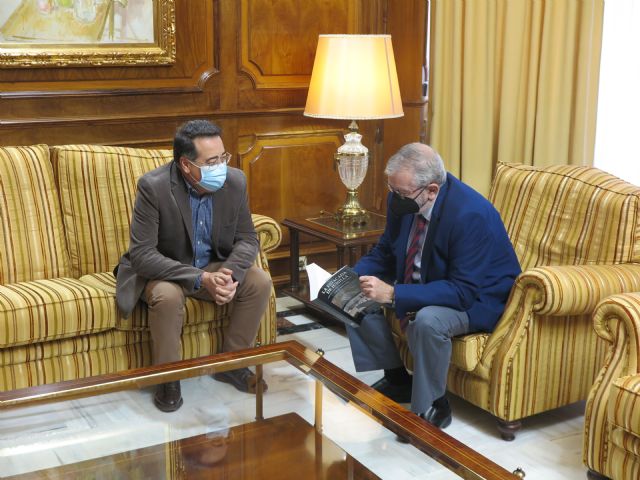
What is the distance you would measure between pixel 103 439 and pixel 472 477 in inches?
35.4

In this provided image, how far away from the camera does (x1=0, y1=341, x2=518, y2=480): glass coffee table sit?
206 centimetres

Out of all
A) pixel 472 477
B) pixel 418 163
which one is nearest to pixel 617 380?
pixel 472 477

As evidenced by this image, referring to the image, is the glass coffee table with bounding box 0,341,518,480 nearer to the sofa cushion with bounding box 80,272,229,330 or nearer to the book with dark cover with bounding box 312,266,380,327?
the book with dark cover with bounding box 312,266,380,327

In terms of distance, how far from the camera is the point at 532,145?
4.01m

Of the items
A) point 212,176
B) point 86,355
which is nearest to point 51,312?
point 86,355

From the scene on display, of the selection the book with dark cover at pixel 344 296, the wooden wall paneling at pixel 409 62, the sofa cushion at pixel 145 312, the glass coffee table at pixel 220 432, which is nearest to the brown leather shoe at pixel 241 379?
the glass coffee table at pixel 220 432

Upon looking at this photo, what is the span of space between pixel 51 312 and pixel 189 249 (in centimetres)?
54

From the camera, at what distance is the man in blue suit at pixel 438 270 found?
291 cm

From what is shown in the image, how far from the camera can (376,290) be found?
2992mm

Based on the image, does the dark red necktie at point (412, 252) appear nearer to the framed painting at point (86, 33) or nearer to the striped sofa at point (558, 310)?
the striped sofa at point (558, 310)

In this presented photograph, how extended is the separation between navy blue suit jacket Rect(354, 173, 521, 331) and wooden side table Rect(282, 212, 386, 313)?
35.2 inches

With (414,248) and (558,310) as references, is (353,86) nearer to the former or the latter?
(414,248)

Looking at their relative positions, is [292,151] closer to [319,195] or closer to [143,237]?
[319,195]

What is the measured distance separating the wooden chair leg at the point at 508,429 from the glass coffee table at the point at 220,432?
0.77 metres
